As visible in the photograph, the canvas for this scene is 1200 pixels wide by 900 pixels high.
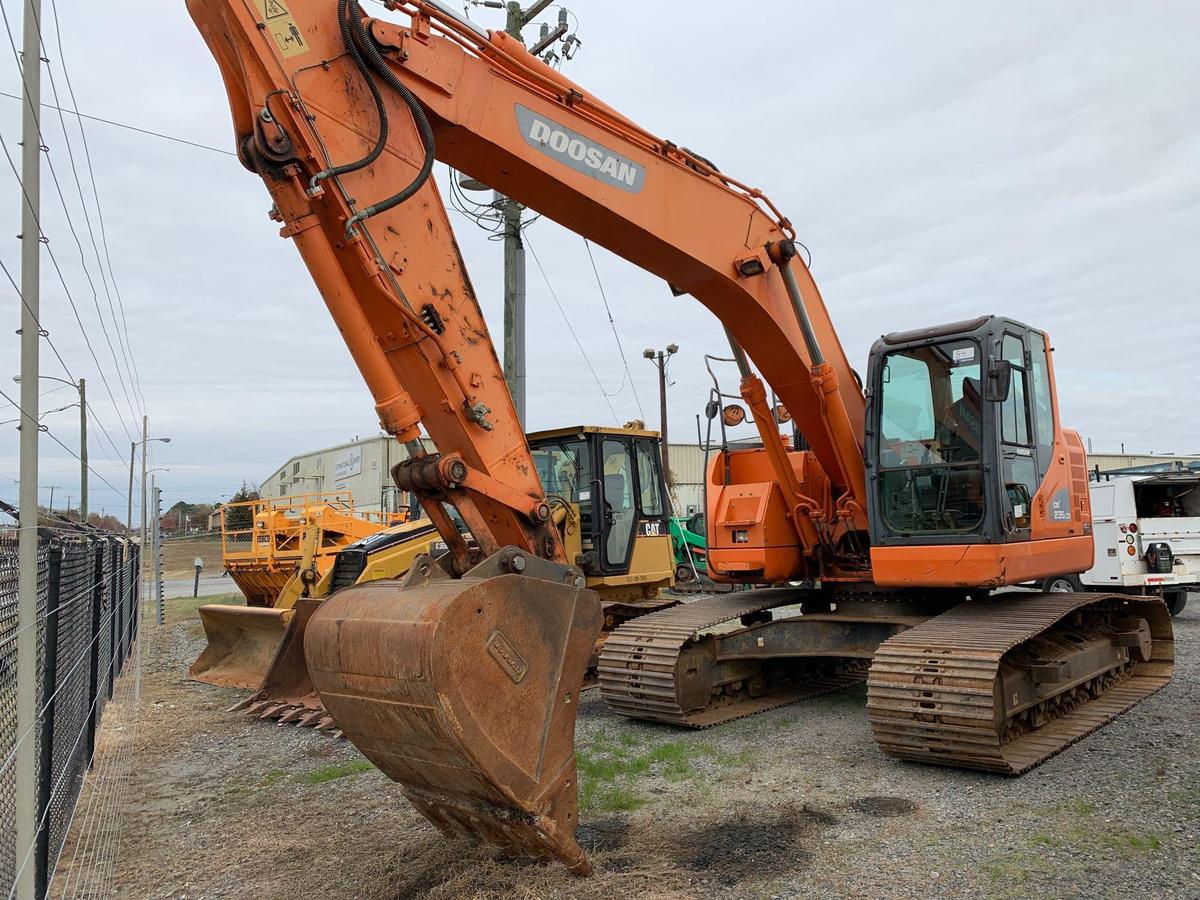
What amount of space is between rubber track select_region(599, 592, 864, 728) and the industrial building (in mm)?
24674

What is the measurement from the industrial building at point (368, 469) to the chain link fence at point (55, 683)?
26.4 m

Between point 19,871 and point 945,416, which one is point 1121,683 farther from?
point 19,871

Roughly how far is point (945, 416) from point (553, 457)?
4.28 meters

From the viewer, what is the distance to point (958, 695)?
18.2ft

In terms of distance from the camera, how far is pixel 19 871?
300cm

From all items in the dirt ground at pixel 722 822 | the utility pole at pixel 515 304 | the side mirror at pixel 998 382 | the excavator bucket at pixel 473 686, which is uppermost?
the utility pole at pixel 515 304

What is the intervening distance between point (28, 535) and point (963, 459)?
218 inches

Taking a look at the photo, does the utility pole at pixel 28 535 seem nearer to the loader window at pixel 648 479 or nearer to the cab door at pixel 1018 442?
the cab door at pixel 1018 442

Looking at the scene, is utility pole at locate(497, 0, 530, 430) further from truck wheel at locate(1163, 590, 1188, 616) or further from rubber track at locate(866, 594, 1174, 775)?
truck wheel at locate(1163, 590, 1188, 616)

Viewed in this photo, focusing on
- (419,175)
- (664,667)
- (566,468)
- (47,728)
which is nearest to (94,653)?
(47,728)

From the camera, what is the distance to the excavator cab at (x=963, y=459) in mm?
6328

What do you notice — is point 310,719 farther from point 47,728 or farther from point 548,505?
point 548,505

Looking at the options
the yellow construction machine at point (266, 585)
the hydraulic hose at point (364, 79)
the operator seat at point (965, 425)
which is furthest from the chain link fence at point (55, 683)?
the operator seat at point (965, 425)

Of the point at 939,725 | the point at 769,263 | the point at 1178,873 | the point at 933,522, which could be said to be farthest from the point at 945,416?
the point at 1178,873
